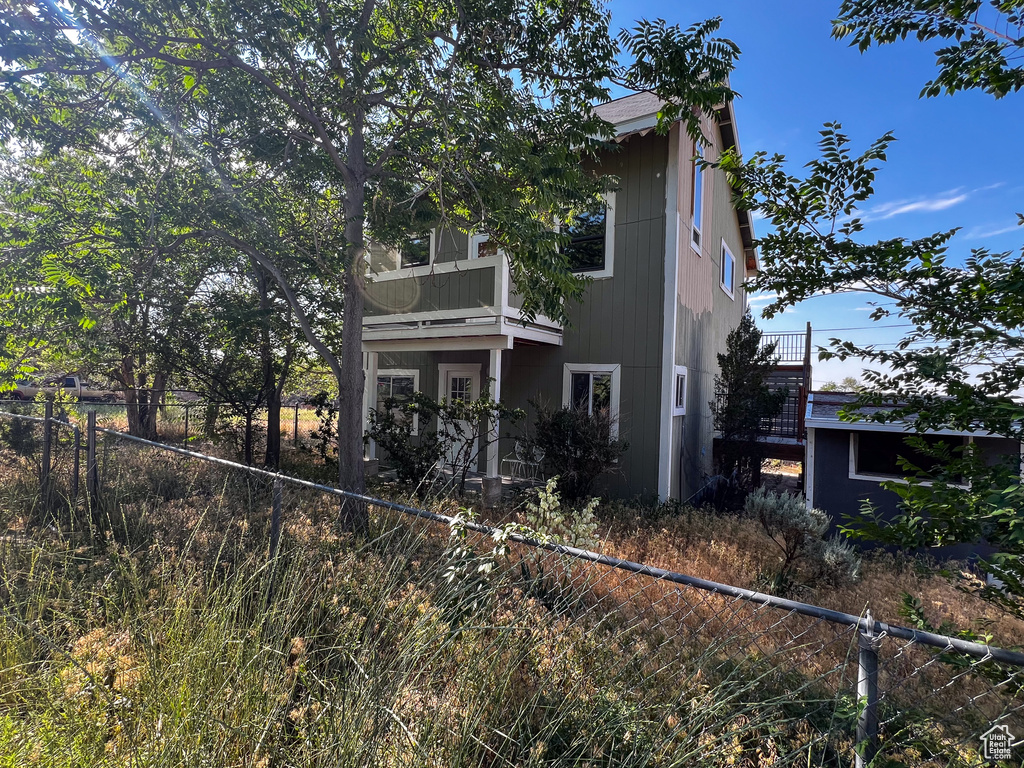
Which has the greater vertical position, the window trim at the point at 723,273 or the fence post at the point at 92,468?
the window trim at the point at 723,273

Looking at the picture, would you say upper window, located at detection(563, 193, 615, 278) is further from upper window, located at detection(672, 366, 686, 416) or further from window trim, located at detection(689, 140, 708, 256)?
upper window, located at detection(672, 366, 686, 416)

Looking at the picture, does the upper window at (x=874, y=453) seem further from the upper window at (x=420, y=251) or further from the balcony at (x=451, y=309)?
the upper window at (x=420, y=251)

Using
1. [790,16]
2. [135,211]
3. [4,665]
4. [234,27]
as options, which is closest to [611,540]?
[4,665]

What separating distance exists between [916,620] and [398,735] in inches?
91.7

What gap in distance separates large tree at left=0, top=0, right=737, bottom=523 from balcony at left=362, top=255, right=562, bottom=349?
1.61 m

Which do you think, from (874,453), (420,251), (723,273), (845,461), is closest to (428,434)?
(420,251)

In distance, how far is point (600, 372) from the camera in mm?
9016

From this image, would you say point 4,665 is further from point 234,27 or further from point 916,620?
point 234,27

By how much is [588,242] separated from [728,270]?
6120 mm

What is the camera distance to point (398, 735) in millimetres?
1795

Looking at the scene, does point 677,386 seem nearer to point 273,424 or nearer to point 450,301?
point 450,301

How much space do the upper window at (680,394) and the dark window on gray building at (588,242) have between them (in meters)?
2.52

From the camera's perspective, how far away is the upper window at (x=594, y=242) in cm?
905

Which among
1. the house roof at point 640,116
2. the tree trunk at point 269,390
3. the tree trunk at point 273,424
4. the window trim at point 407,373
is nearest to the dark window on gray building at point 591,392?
the house roof at point 640,116
